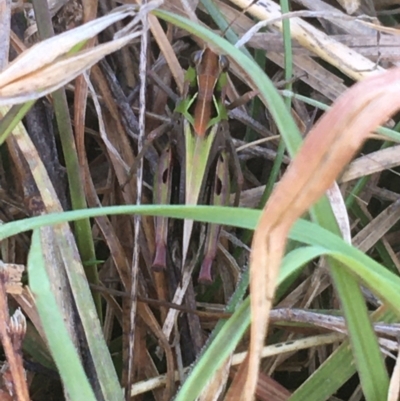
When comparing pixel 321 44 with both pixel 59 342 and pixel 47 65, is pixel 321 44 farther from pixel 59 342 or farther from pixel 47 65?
pixel 59 342

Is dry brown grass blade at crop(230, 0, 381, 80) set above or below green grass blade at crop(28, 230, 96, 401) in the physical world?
above

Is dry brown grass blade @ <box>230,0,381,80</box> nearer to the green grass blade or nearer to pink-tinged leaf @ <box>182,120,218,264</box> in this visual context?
pink-tinged leaf @ <box>182,120,218,264</box>

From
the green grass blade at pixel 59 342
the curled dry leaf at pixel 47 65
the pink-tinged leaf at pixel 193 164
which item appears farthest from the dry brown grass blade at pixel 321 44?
the green grass blade at pixel 59 342

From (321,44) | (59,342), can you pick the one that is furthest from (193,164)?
(59,342)

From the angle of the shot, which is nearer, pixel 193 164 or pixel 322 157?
pixel 322 157

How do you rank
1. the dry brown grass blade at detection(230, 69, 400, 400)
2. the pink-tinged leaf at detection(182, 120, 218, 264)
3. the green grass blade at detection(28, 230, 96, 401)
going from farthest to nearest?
the pink-tinged leaf at detection(182, 120, 218, 264)
the green grass blade at detection(28, 230, 96, 401)
the dry brown grass blade at detection(230, 69, 400, 400)

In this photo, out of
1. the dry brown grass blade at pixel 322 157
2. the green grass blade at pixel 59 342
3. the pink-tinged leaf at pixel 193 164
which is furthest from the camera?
the pink-tinged leaf at pixel 193 164

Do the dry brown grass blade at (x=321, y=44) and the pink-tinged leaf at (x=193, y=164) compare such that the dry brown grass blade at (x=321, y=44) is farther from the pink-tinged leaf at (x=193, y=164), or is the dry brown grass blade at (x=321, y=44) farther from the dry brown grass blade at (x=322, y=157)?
the dry brown grass blade at (x=322, y=157)

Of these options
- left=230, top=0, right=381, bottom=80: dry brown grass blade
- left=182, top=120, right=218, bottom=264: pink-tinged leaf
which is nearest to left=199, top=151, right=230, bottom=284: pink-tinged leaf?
left=182, top=120, right=218, bottom=264: pink-tinged leaf
